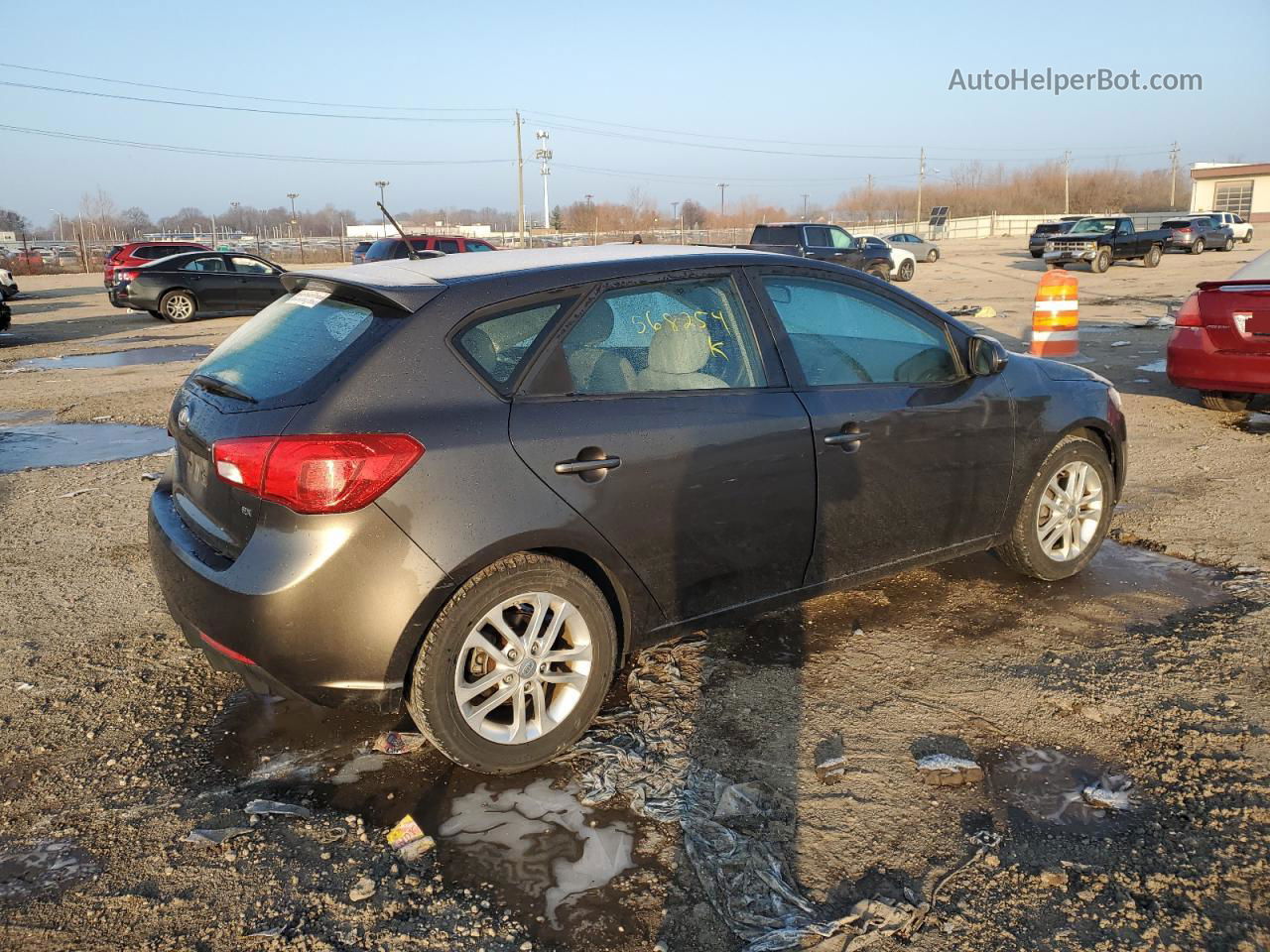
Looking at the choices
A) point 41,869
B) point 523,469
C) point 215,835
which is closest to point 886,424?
point 523,469

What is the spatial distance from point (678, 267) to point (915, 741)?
6.28 ft

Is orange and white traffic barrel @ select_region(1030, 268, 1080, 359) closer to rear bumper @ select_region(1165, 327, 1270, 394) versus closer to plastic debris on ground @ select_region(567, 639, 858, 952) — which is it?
rear bumper @ select_region(1165, 327, 1270, 394)

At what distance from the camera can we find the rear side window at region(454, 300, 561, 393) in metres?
3.23

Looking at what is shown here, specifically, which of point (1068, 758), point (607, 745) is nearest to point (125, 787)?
point (607, 745)

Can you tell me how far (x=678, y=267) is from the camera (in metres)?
3.76

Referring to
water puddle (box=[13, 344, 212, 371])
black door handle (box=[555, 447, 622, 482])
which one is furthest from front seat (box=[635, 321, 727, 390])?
water puddle (box=[13, 344, 212, 371])

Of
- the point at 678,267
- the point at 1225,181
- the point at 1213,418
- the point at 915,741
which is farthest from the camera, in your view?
the point at 1225,181

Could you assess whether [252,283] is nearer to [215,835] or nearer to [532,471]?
[532,471]

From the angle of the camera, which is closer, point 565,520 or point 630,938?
point 630,938

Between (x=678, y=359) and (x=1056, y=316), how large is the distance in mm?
8549

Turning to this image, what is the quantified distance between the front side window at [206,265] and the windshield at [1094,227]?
82.2ft

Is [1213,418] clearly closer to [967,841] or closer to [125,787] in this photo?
[967,841]

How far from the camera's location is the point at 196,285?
20.8m

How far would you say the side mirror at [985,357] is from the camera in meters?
4.33
